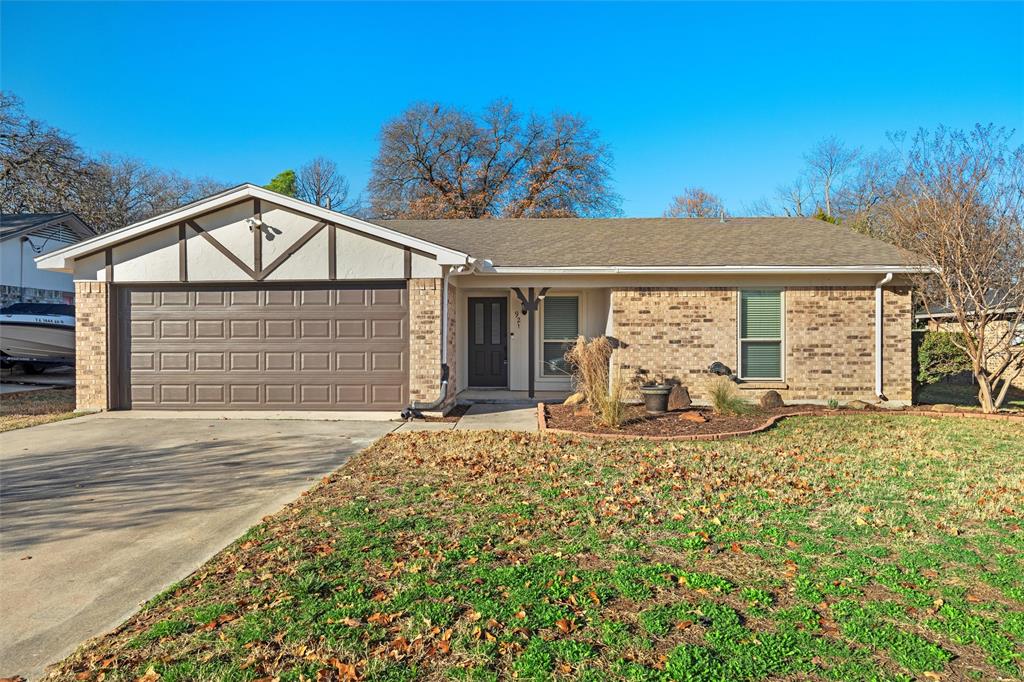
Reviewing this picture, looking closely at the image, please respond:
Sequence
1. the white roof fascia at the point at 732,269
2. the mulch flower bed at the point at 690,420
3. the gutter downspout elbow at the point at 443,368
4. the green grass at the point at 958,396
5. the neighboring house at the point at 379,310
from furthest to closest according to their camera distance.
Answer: the green grass at the point at 958,396 → the white roof fascia at the point at 732,269 → the neighboring house at the point at 379,310 → the gutter downspout elbow at the point at 443,368 → the mulch flower bed at the point at 690,420

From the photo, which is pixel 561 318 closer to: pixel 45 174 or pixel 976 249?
pixel 976 249

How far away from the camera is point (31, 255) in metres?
19.7

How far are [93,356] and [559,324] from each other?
8.81m

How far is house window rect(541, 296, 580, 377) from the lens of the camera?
13.1 metres

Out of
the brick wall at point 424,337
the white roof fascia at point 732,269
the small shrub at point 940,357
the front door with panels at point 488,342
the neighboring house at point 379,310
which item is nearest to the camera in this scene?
the brick wall at point 424,337

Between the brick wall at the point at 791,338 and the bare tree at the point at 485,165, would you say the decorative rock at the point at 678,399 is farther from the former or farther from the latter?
the bare tree at the point at 485,165

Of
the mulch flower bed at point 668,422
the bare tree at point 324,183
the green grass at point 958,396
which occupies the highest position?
the bare tree at point 324,183

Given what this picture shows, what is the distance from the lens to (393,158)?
33.0 meters

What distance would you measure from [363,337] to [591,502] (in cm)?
657

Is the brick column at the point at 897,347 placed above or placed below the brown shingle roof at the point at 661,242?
below

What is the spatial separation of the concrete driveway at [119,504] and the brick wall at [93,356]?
1.37 m

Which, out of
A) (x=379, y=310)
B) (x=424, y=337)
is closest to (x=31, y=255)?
(x=379, y=310)

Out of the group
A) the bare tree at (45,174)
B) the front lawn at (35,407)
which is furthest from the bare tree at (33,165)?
the front lawn at (35,407)

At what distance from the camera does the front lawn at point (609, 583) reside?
2.74 metres
